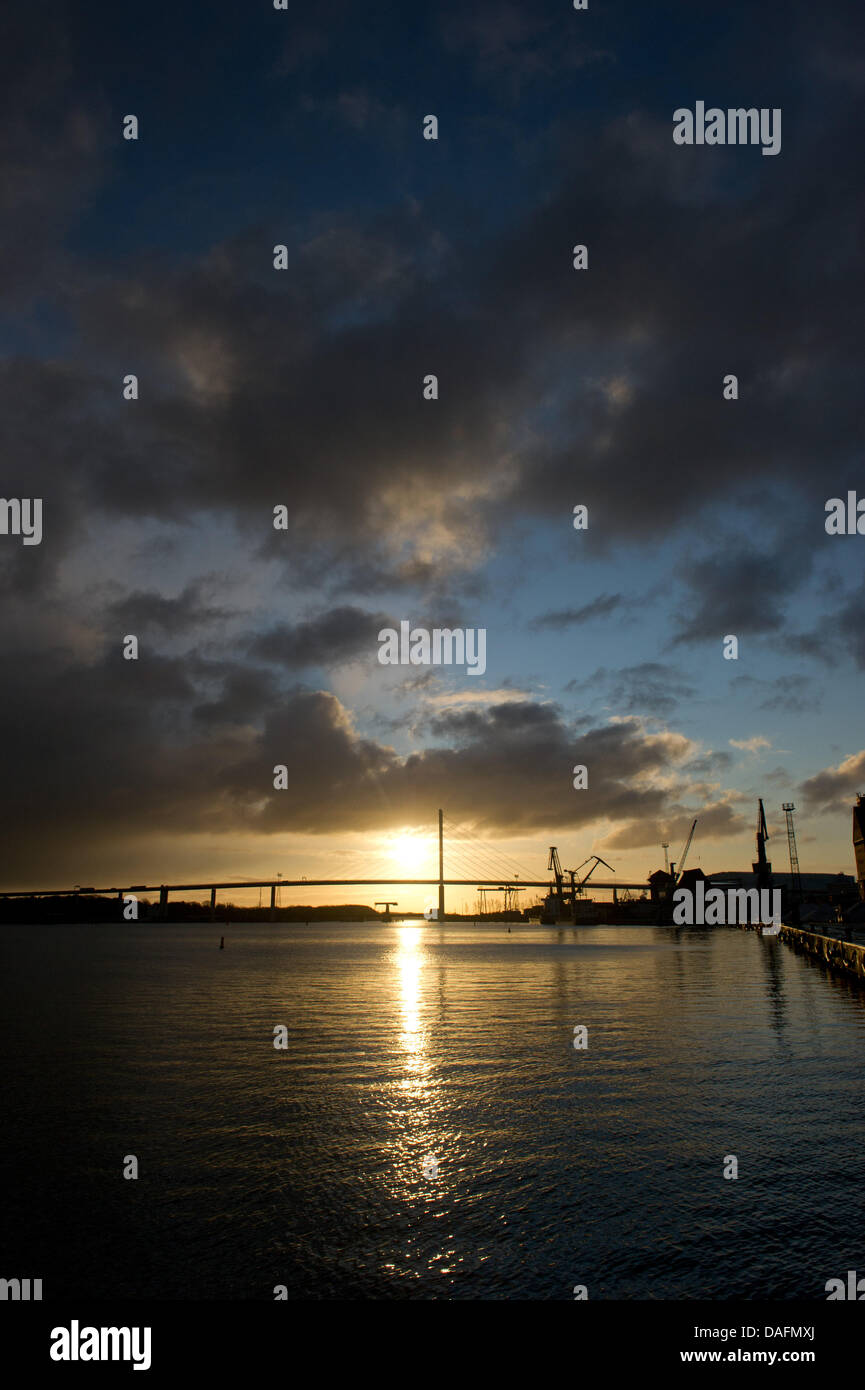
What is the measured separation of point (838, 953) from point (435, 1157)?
6342cm

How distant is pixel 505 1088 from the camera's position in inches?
992

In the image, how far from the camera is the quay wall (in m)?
60.1

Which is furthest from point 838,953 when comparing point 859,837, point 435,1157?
point 859,837

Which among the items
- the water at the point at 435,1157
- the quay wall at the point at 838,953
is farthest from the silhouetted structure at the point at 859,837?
the water at the point at 435,1157

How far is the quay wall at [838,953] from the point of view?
60.1 m

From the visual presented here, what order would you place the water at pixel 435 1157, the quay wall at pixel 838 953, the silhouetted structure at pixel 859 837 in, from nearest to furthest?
the water at pixel 435 1157
the quay wall at pixel 838 953
the silhouetted structure at pixel 859 837

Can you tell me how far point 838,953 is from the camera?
229 feet

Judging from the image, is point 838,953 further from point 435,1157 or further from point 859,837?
point 859,837

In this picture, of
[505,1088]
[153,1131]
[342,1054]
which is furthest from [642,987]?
[153,1131]

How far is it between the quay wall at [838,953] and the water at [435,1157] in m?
21.3

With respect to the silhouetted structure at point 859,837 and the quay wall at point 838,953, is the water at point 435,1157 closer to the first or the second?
the quay wall at point 838,953
